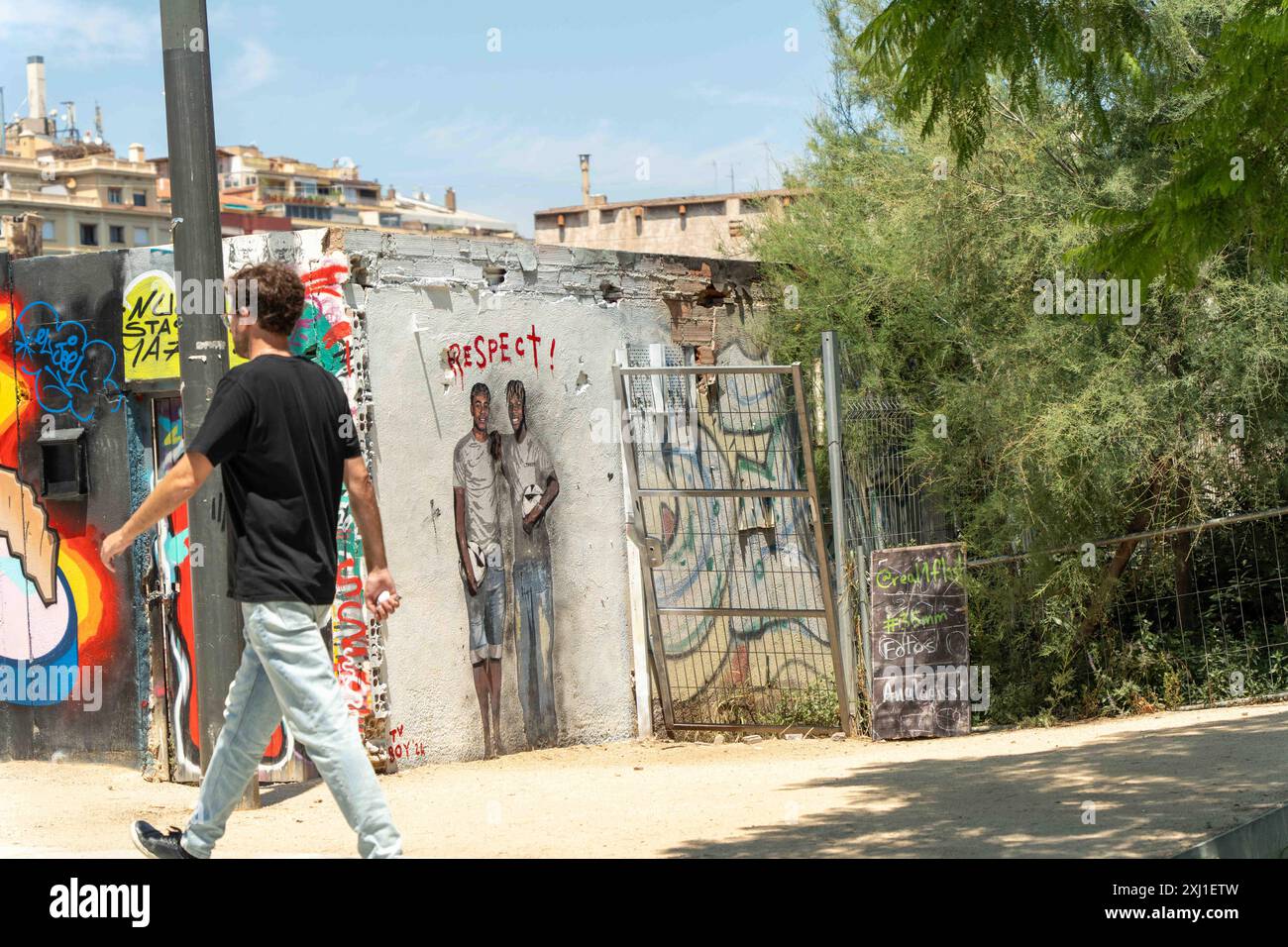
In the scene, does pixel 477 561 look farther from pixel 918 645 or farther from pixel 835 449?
pixel 918 645

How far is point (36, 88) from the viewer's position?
9419 centimetres

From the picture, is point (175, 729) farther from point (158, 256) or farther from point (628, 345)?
point (628, 345)

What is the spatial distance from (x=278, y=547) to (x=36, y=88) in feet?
328

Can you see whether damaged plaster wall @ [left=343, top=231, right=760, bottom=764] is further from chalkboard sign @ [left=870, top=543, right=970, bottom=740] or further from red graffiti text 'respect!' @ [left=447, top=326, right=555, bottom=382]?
chalkboard sign @ [left=870, top=543, right=970, bottom=740]

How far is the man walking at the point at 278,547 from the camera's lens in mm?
4992

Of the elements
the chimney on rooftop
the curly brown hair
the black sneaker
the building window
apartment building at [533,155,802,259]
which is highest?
the chimney on rooftop

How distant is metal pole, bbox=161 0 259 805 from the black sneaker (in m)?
2.50

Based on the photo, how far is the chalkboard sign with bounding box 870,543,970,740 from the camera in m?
10.2

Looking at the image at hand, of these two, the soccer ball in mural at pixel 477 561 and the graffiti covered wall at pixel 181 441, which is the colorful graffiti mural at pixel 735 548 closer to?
the soccer ball in mural at pixel 477 561

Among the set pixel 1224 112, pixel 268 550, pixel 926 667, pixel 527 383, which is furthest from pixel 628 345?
pixel 268 550

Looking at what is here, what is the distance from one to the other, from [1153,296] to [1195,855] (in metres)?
5.49

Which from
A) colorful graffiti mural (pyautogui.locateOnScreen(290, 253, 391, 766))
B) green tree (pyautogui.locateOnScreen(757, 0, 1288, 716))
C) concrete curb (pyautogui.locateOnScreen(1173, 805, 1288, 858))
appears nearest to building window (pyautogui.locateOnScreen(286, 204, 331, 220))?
green tree (pyautogui.locateOnScreen(757, 0, 1288, 716))

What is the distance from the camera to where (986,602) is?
1136 cm
